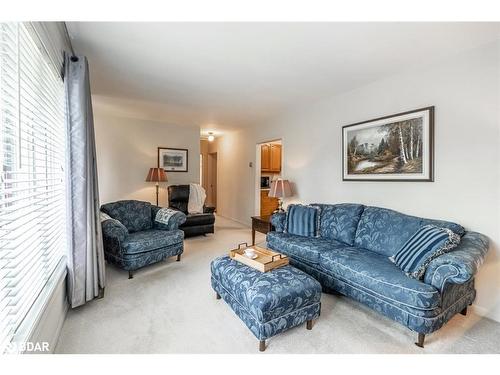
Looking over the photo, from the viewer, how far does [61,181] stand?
2.14 metres

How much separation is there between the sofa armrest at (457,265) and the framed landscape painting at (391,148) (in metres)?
0.87

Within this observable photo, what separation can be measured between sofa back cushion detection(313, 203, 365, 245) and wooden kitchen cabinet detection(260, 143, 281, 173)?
269 cm

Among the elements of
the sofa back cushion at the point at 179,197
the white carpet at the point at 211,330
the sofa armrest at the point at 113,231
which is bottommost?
the white carpet at the point at 211,330

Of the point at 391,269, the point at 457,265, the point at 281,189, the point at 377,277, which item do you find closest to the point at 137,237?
the point at 281,189

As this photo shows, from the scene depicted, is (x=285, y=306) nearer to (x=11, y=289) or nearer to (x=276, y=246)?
(x=276, y=246)

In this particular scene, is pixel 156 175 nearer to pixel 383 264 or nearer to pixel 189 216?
pixel 189 216

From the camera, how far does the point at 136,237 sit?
9.58 feet

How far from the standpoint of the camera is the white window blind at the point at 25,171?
1.14m

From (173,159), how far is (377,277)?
4547 millimetres

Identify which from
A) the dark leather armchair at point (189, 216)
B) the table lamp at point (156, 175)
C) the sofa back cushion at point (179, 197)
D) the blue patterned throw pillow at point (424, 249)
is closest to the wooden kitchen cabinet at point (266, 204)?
the dark leather armchair at point (189, 216)
